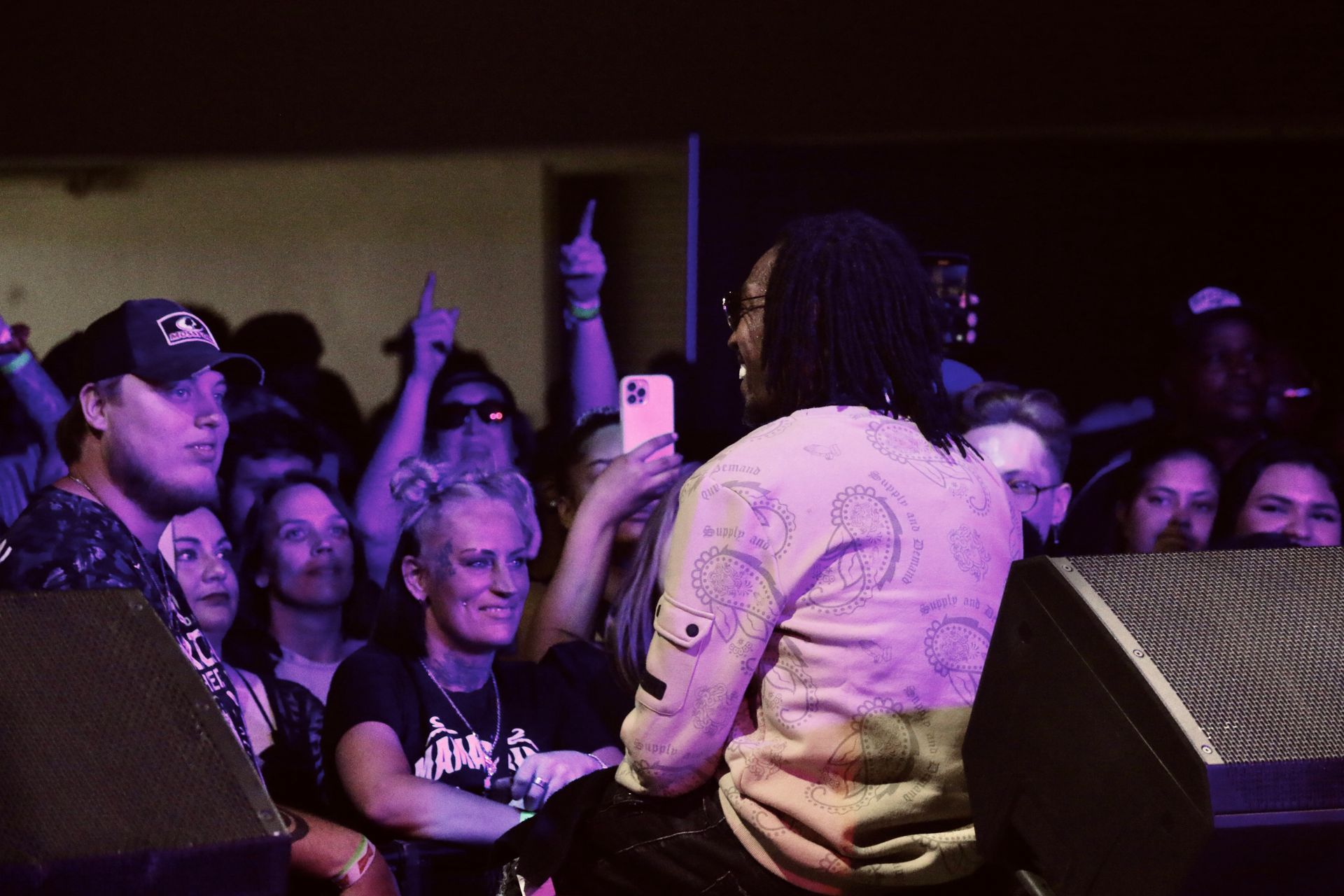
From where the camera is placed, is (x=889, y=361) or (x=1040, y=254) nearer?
(x=889, y=361)

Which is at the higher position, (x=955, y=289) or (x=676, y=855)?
(x=955, y=289)

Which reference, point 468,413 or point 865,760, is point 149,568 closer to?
point 865,760

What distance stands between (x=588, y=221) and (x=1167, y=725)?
9.74 feet

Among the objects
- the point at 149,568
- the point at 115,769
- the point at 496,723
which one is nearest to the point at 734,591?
the point at 115,769

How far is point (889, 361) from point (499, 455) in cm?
223

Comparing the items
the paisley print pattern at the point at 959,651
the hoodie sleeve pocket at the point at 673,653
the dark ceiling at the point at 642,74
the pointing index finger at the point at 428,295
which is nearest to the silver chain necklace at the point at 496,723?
the hoodie sleeve pocket at the point at 673,653

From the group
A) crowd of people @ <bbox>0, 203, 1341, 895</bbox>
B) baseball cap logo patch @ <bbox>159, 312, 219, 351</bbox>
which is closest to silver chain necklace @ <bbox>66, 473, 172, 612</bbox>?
crowd of people @ <bbox>0, 203, 1341, 895</bbox>

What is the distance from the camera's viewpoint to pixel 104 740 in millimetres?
1302

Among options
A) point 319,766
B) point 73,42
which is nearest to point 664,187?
point 73,42

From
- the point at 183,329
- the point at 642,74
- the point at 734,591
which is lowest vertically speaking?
the point at 734,591

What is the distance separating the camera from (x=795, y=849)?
4.63ft

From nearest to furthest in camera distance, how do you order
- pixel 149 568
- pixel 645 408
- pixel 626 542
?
pixel 149 568, pixel 645 408, pixel 626 542

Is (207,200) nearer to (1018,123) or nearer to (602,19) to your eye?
(602,19)

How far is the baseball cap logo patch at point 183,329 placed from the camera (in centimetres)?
238
